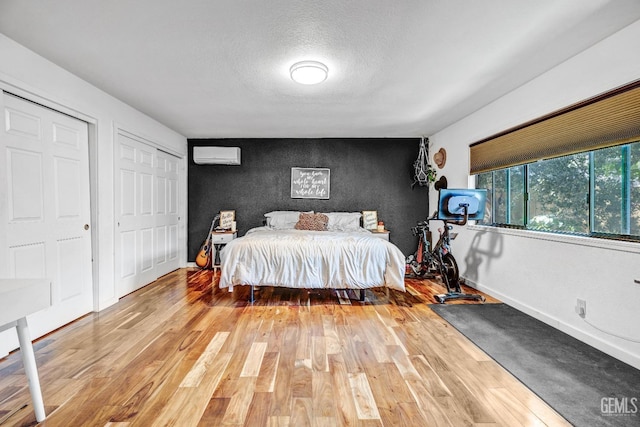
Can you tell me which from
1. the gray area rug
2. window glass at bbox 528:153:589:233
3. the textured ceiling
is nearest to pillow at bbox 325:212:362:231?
the textured ceiling

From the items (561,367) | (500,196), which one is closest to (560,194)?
(500,196)

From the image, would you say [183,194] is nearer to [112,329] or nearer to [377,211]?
[112,329]

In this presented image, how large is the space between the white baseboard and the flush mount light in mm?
3019

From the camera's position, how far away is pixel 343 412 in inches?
59.6

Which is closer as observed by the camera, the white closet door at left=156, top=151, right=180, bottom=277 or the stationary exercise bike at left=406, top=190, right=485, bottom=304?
the stationary exercise bike at left=406, top=190, right=485, bottom=304

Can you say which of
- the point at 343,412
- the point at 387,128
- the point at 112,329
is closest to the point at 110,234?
the point at 112,329

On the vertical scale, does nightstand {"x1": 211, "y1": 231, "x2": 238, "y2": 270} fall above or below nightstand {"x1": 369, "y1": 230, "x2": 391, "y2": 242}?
below

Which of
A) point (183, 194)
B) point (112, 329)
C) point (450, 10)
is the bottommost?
point (112, 329)

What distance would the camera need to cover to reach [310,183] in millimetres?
5270

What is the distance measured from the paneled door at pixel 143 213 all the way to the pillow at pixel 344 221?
263cm

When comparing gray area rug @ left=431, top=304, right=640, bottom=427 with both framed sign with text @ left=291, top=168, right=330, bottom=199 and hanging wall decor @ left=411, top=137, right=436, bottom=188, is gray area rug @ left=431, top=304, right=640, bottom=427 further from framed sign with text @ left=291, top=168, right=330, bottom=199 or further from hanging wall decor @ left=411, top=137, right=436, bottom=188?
framed sign with text @ left=291, top=168, right=330, bottom=199

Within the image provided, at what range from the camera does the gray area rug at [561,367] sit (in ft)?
5.01

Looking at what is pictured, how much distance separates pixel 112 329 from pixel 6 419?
1115mm

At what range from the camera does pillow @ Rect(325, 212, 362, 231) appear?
479 cm
